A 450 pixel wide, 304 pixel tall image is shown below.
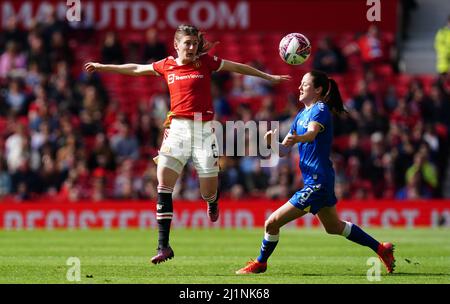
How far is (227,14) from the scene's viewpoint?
29.2 m

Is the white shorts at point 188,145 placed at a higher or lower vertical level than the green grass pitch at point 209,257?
higher

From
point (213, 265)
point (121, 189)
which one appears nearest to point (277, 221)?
point (213, 265)

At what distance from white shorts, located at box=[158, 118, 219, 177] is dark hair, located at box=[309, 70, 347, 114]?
1.38 metres

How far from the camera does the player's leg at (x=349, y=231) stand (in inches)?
450

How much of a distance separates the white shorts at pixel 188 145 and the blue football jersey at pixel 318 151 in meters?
1.18

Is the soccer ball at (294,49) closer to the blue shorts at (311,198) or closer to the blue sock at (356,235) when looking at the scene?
the blue shorts at (311,198)

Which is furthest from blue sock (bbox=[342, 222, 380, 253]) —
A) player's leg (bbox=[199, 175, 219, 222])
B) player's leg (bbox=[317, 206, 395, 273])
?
player's leg (bbox=[199, 175, 219, 222])

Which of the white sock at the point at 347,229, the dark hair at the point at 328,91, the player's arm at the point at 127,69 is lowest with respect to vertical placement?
the white sock at the point at 347,229

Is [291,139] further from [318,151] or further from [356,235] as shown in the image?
[356,235]

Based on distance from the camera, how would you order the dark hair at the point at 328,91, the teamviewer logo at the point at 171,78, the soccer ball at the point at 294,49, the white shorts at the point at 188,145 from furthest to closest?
the soccer ball at the point at 294,49 → the teamviewer logo at the point at 171,78 → the white shorts at the point at 188,145 → the dark hair at the point at 328,91

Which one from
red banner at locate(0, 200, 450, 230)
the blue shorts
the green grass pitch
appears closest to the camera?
the green grass pitch

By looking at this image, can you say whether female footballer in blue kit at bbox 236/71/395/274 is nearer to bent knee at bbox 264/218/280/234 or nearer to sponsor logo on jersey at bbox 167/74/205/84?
bent knee at bbox 264/218/280/234

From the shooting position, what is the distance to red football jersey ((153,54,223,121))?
11.9 metres

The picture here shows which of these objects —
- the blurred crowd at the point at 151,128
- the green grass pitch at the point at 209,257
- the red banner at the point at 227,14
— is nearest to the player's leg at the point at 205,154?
the green grass pitch at the point at 209,257
